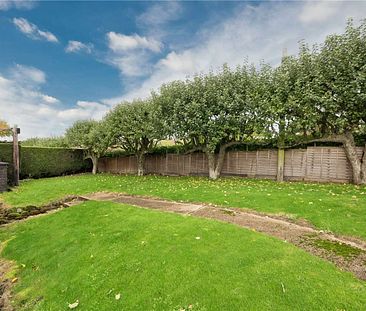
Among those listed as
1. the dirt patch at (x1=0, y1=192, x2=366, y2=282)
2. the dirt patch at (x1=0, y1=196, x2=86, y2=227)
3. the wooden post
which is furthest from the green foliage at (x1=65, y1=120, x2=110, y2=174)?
the dirt patch at (x1=0, y1=192, x2=366, y2=282)

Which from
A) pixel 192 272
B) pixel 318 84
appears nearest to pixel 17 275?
pixel 192 272

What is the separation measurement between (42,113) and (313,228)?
21706 mm

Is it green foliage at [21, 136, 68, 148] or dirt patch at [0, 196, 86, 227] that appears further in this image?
green foliage at [21, 136, 68, 148]

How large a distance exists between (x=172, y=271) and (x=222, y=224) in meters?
2.46

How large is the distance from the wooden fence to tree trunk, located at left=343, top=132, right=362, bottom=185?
486 mm

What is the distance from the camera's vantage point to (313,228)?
6.47 metres

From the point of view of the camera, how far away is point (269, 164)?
16.8 meters

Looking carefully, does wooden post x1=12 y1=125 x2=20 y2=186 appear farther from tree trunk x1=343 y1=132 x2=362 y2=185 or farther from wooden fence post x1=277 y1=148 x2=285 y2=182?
tree trunk x1=343 y1=132 x2=362 y2=185

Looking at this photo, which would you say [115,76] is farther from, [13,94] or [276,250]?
[276,250]

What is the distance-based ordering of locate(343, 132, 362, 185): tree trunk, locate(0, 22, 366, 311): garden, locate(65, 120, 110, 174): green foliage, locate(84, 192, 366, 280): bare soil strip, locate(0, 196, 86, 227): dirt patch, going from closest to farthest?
locate(0, 22, 366, 311): garden → locate(84, 192, 366, 280): bare soil strip → locate(0, 196, 86, 227): dirt patch → locate(343, 132, 362, 185): tree trunk → locate(65, 120, 110, 174): green foliage

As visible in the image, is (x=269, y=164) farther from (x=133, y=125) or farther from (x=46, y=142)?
(x=46, y=142)

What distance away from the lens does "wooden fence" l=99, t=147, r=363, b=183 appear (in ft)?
46.9

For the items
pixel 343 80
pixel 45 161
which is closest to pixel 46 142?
pixel 45 161

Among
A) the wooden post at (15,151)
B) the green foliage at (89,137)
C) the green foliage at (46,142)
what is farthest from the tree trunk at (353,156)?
the green foliage at (46,142)
